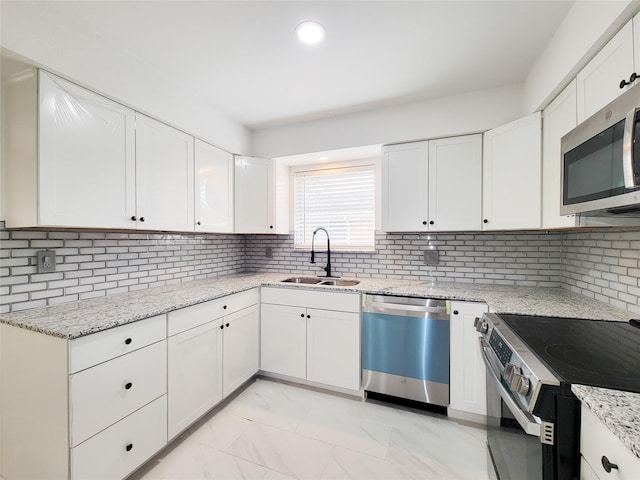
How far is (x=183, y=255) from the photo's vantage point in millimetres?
2633

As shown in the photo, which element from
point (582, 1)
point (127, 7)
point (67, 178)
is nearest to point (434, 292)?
point (582, 1)

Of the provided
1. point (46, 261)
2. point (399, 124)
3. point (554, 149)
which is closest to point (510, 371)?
point (554, 149)

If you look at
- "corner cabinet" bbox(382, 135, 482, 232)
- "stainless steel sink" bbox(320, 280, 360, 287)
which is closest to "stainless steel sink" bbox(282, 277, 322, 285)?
"stainless steel sink" bbox(320, 280, 360, 287)

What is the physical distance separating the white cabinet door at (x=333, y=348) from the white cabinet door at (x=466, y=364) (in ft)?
2.36

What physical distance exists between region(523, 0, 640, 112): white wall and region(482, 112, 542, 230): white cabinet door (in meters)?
0.18

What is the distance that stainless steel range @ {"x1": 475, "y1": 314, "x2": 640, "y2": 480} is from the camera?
852 millimetres

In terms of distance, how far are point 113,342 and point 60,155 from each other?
103 centimetres

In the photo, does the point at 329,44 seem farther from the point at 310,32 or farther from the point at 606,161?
the point at 606,161

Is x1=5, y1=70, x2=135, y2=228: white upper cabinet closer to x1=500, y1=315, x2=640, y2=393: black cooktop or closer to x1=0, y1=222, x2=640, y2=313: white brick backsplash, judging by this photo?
x1=0, y1=222, x2=640, y2=313: white brick backsplash

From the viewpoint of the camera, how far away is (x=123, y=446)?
4.67 ft

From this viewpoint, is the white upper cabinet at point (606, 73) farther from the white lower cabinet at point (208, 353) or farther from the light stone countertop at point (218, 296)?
the white lower cabinet at point (208, 353)

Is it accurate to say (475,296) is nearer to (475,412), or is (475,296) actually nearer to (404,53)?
(475,412)

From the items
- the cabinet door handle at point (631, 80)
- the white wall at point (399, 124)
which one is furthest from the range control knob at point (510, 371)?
the white wall at point (399, 124)

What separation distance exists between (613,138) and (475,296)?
4.14 ft
